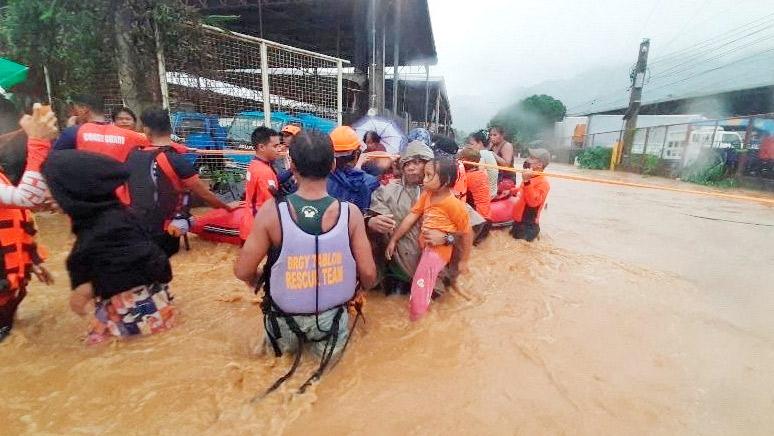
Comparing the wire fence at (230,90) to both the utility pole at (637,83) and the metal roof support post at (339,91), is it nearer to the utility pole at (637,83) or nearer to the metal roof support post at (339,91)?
the metal roof support post at (339,91)

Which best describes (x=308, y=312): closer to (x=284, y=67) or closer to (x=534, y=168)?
(x=534, y=168)

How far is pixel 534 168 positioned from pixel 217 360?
431cm

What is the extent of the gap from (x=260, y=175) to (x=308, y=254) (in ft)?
5.73

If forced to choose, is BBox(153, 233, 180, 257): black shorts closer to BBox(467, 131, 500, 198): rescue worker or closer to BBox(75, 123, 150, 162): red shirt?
BBox(75, 123, 150, 162): red shirt

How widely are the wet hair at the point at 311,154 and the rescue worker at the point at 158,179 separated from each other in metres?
1.73

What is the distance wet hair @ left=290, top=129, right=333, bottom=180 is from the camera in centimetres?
183

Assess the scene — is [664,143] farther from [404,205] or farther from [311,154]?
[311,154]

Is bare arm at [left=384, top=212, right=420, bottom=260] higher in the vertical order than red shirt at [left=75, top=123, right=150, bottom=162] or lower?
lower

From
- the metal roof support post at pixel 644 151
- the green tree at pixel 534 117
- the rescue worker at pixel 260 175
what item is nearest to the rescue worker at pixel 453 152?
the rescue worker at pixel 260 175

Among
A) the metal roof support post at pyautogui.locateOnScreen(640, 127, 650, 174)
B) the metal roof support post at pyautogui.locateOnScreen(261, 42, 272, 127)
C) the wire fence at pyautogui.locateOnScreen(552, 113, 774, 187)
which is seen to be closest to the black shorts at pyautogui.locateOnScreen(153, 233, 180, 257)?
the metal roof support post at pyautogui.locateOnScreen(261, 42, 272, 127)

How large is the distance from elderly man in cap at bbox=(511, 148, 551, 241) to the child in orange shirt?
217cm

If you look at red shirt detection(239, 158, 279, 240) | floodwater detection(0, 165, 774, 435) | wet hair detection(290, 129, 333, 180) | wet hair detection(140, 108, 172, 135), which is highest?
wet hair detection(140, 108, 172, 135)

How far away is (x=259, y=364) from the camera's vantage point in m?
2.21

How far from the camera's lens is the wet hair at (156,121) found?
3.04 metres
